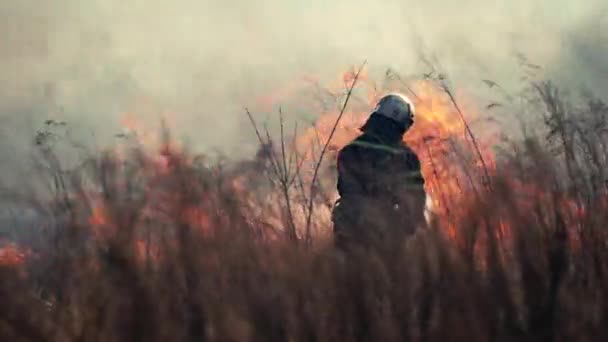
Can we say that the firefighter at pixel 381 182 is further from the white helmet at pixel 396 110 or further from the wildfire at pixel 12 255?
the wildfire at pixel 12 255

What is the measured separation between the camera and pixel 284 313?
164cm

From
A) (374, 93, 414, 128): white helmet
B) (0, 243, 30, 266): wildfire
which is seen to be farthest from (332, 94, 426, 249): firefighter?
(0, 243, 30, 266): wildfire

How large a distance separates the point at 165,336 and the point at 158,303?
0.06m

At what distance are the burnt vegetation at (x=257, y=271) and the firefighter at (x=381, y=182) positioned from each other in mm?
65

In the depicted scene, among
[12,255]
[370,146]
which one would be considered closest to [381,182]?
[12,255]

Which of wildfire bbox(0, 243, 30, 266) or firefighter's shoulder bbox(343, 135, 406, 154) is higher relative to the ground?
firefighter's shoulder bbox(343, 135, 406, 154)

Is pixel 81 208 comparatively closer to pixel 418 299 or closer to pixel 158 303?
pixel 158 303

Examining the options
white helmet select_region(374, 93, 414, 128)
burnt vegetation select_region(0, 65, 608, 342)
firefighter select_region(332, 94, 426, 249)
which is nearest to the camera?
burnt vegetation select_region(0, 65, 608, 342)

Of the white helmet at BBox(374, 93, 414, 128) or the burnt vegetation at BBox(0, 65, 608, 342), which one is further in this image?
the white helmet at BBox(374, 93, 414, 128)

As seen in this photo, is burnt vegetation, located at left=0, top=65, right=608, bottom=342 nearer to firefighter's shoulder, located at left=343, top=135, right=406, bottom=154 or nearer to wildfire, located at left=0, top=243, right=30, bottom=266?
wildfire, located at left=0, top=243, right=30, bottom=266

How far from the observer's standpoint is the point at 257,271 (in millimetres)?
1699

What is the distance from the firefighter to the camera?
1.80 meters

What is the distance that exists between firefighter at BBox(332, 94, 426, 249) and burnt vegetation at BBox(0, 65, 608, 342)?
6 centimetres

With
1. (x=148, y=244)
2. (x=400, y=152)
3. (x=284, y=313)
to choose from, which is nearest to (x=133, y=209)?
(x=148, y=244)
